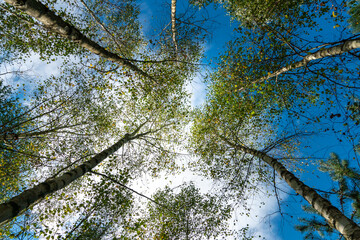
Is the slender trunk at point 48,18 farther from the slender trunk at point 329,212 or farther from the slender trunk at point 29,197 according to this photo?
the slender trunk at point 329,212

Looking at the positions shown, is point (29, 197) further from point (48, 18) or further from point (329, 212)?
point (329, 212)

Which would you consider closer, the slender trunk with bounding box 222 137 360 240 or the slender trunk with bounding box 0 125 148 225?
the slender trunk with bounding box 0 125 148 225

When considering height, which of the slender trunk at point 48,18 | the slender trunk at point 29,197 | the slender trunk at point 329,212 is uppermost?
the slender trunk at point 48,18

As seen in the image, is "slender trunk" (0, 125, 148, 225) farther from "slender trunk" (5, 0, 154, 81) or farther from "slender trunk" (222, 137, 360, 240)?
"slender trunk" (222, 137, 360, 240)

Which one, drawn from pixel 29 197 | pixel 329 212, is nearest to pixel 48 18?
pixel 29 197

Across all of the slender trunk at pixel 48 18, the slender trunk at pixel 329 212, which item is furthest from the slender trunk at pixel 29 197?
the slender trunk at pixel 329 212

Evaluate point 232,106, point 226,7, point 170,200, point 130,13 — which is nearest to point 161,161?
point 170,200

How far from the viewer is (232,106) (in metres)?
8.12

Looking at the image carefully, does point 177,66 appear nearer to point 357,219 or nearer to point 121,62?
point 121,62

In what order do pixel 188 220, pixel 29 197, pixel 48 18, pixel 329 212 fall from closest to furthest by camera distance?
pixel 29 197, pixel 329 212, pixel 48 18, pixel 188 220

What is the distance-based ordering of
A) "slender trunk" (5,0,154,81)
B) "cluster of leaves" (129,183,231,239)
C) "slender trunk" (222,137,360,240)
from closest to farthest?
"slender trunk" (222,137,360,240) → "slender trunk" (5,0,154,81) → "cluster of leaves" (129,183,231,239)

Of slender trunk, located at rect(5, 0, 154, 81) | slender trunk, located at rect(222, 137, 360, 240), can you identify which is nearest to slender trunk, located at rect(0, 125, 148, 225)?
slender trunk, located at rect(5, 0, 154, 81)

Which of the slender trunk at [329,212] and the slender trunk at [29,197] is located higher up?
the slender trunk at [329,212]

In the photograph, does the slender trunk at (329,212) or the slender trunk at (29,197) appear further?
the slender trunk at (329,212)
